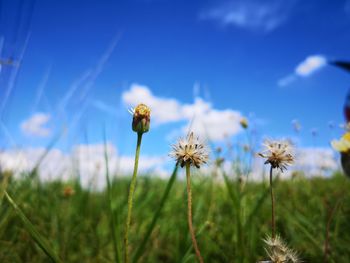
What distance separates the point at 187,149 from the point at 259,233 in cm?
143

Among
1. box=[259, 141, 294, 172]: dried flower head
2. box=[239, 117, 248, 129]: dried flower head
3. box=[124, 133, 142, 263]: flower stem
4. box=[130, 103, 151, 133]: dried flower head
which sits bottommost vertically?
box=[124, 133, 142, 263]: flower stem

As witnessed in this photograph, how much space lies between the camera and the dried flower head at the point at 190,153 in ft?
2.86

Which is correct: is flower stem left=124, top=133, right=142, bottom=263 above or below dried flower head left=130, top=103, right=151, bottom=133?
below

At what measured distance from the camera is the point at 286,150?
899 millimetres

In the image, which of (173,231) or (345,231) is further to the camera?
(173,231)

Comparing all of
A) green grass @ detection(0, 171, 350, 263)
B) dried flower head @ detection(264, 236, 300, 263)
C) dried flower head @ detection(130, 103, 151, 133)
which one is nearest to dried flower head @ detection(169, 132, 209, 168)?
dried flower head @ detection(130, 103, 151, 133)

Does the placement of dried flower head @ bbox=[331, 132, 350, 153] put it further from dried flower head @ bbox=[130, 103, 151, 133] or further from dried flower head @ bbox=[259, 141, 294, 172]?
dried flower head @ bbox=[130, 103, 151, 133]

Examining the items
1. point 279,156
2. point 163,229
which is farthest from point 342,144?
point 163,229

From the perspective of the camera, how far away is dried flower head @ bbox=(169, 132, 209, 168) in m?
0.87

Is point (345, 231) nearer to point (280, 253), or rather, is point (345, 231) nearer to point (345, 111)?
point (345, 111)

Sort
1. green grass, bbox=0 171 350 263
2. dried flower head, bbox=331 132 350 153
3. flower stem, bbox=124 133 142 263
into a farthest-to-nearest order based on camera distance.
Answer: green grass, bbox=0 171 350 263
dried flower head, bbox=331 132 350 153
flower stem, bbox=124 133 142 263

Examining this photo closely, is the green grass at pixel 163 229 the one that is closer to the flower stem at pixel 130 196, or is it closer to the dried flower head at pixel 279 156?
the dried flower head at pixel 279 156

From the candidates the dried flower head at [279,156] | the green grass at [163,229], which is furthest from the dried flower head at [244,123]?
the dried flower head at [279,156]

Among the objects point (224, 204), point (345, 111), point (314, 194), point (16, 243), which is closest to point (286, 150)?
point (345, 111)
